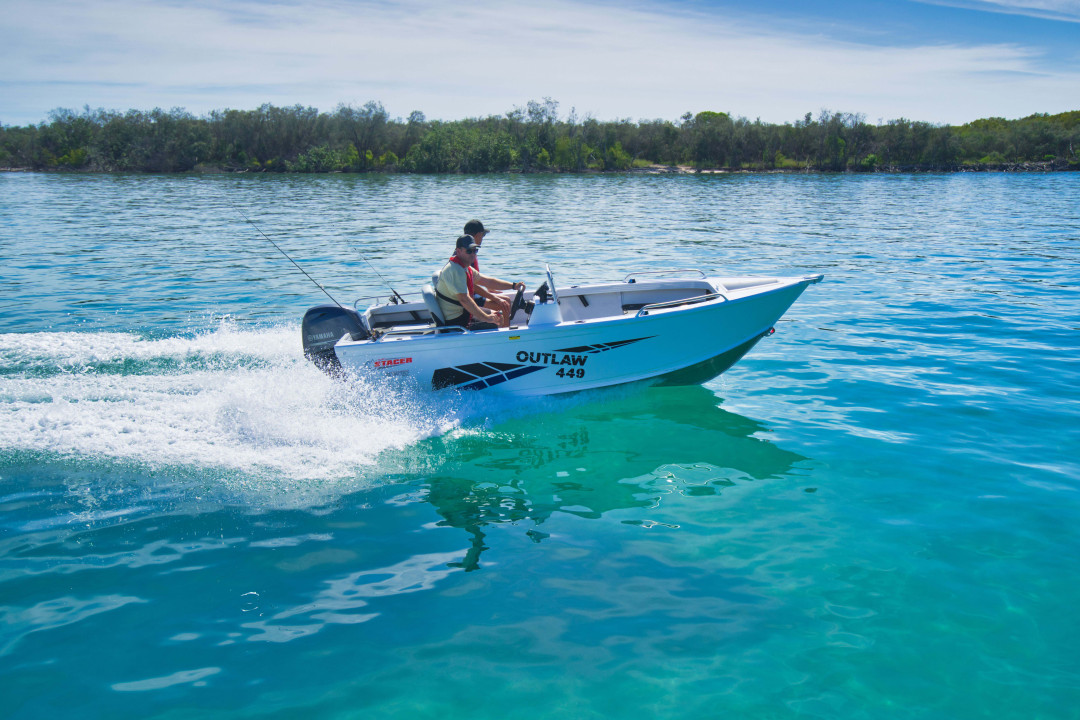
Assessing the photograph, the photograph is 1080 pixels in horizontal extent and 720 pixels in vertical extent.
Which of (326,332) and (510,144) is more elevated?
(510,144)

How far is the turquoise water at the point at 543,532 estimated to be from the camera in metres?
4.09

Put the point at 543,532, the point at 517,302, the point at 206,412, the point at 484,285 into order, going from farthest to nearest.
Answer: the point at 517,302 < the point at 484,285 < the point at 206,412 < the point at 543,532

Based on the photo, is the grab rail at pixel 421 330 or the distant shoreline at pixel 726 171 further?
the distant shoreline at pixel 726 171

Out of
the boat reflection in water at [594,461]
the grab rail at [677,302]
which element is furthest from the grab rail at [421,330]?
the grab rail at [677,302]

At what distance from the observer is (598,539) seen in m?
5.59

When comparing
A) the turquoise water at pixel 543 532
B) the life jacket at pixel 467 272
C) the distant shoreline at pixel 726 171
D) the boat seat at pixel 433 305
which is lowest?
the turquoise water at pixel 543 532

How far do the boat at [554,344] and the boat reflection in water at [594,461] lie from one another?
40 cm

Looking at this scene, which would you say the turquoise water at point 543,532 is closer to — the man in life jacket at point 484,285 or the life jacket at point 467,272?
the man in life jacket at point 484,285

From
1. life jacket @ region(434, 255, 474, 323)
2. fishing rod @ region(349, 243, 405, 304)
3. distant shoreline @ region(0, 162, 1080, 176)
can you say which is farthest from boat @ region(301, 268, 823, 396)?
distant shoreline @ region(0, 162, 1080, 176)

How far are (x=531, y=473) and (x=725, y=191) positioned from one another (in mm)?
49912

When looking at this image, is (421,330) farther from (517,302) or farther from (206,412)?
(206,412)

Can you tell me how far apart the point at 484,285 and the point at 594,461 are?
8.54 ft

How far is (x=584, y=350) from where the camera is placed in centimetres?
795

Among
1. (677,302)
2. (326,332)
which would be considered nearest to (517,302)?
(677,302)
